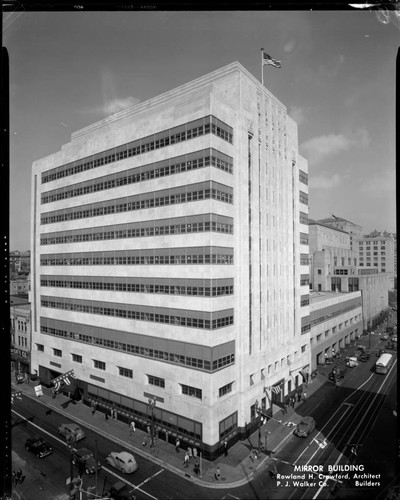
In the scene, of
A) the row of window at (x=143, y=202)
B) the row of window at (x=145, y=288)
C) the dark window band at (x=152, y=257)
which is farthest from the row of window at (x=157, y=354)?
the row of window at (x=143, y=202)

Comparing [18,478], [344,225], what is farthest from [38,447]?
[344,225]

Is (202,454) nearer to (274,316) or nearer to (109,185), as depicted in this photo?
(274,316)

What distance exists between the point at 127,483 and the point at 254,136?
3524 centimetres

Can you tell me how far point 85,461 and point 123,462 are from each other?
338 centimetres

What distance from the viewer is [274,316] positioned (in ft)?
132

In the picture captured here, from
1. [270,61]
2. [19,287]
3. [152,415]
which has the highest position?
[270,61]

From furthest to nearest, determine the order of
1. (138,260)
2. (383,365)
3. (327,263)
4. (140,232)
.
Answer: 1. (327,263)
2. (383,365)
3. (138,260)
4. (140,232)

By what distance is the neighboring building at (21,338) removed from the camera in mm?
53562

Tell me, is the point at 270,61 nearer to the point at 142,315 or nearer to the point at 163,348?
the point at 142,315

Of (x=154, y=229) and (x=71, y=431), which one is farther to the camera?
(x=154, y=229)

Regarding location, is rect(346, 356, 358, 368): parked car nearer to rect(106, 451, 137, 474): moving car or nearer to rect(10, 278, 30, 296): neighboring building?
rect(106, 451, 137, 474): moving car

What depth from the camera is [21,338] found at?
186ft

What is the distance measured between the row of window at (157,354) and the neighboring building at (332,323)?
28.6m

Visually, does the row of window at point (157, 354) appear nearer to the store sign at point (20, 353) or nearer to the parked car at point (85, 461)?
the parked car at point (85, 461)
